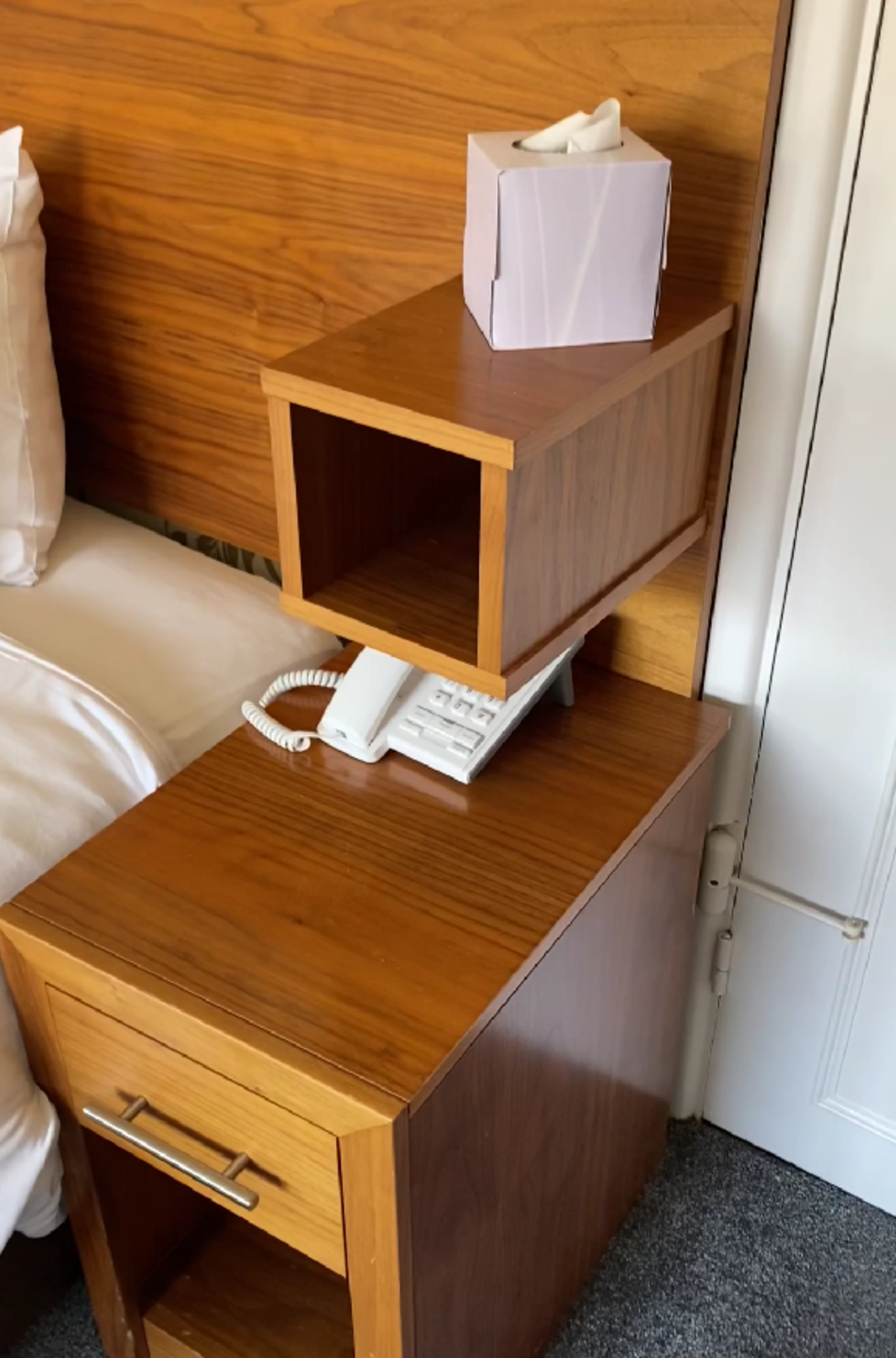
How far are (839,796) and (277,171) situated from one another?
818 mm

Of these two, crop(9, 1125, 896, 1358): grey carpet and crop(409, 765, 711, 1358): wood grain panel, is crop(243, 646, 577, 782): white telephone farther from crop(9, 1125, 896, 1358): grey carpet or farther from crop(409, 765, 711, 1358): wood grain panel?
crop(9, 1125, 896, 1358): grey carpet

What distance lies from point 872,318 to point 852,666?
1.05 feet

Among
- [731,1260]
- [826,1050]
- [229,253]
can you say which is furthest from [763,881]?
[229,253]

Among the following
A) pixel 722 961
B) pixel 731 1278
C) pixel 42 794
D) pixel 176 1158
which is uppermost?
pixel 42 794

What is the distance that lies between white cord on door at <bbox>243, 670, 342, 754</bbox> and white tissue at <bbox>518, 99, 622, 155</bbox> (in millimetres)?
489

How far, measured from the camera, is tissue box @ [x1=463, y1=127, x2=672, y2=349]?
0.84 meters

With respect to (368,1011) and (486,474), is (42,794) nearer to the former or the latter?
(368,1011)

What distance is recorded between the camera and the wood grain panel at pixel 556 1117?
0.91 meters

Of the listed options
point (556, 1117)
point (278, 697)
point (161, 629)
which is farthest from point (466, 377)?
point (556, 1117)

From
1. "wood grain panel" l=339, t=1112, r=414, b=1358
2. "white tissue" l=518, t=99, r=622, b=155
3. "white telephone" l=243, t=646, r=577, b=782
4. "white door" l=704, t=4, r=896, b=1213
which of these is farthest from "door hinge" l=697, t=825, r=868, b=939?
"white tissue" l=518, t=99, r=622, b=155

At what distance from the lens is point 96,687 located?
115 centimetres

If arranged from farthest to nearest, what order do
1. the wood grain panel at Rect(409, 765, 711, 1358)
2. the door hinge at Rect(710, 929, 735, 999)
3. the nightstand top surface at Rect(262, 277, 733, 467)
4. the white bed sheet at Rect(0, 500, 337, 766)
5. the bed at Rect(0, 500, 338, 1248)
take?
the door hinge at Rect(710, 929, 735, 999)
the white bed sheet at Rect(0, 500, 337, 766)
the bed at Rect(0, 500, 338, 1248)
the wood grain panel at Rect(409, 765, 711, 1358)
the nightstand top surface at Rect(262, 277, 733, 467)

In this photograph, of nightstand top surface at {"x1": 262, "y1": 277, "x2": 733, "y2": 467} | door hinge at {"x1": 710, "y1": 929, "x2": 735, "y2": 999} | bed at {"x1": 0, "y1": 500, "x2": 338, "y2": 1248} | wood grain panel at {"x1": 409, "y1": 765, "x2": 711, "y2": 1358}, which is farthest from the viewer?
door hinge at {"x1": 710, "y1": 929, "x2": 735, "y2": 999}

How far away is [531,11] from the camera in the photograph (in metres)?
0.96
